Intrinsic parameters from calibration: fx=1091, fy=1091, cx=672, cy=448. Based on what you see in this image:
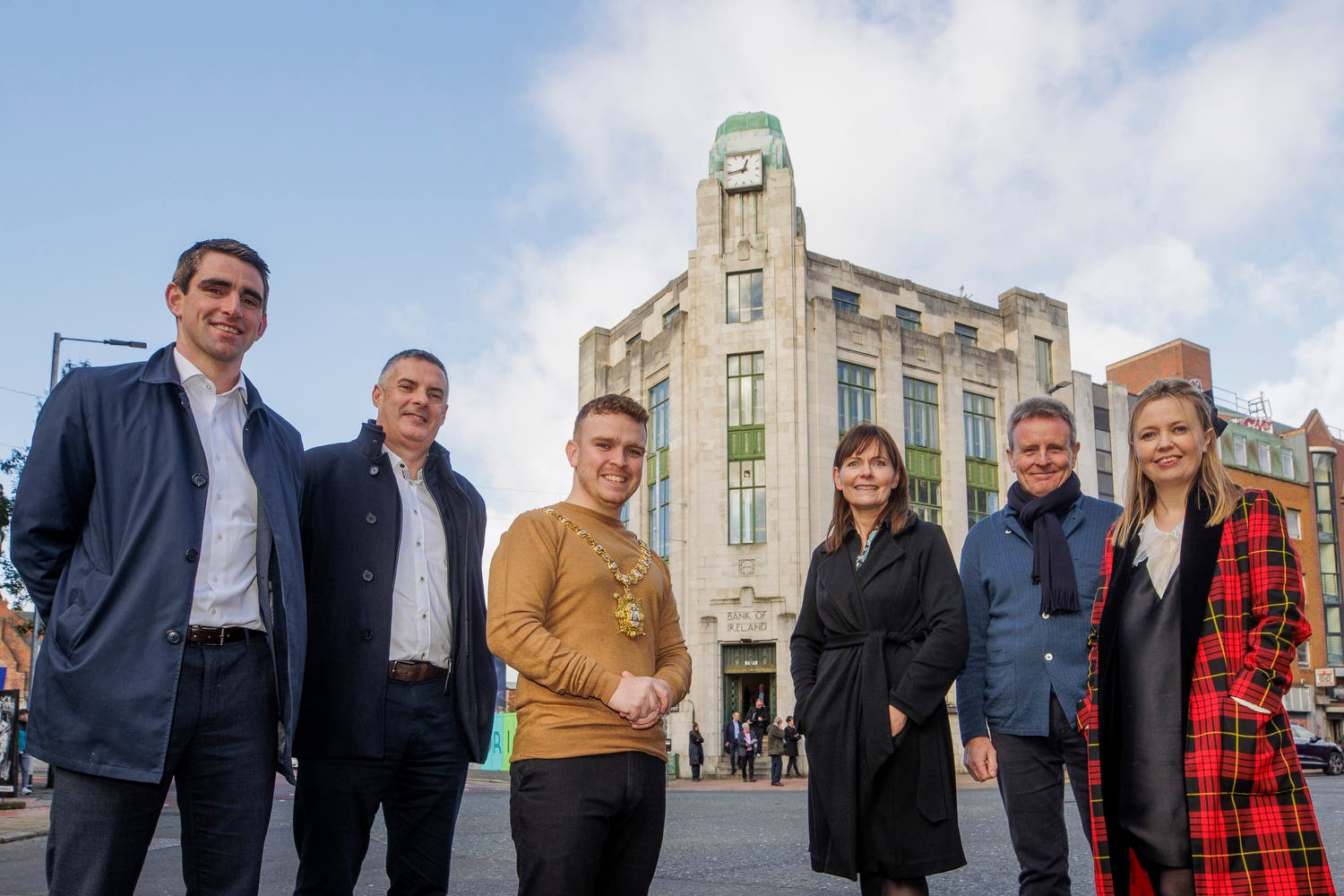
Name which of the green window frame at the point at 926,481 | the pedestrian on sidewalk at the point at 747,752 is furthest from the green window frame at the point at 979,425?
the pedestrian on sidewalk at the point at 747,752

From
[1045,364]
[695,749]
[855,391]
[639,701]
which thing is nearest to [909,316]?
[855,391]

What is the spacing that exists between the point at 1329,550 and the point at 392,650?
209 feet

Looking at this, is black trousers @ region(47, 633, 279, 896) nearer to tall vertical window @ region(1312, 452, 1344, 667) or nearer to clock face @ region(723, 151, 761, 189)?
clock face @ region(723, 151, 761, 189)

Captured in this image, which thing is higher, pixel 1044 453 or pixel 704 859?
pixel 1044 453

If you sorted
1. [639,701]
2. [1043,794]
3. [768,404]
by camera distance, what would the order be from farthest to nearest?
[768,404]
[1043,794]
[639,701]

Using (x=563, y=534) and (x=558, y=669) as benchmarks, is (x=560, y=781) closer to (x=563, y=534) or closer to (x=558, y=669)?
(x=558, y=669)

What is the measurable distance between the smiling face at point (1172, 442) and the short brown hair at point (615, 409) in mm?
1812

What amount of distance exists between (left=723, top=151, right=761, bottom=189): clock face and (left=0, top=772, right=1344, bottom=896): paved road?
3049 cm

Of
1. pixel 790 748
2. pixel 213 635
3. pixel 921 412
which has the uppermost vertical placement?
pixel 921 412

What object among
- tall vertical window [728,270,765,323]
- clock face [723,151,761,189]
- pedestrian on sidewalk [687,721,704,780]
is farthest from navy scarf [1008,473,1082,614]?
clock face [723,151,761,189]

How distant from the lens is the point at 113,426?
128 inches

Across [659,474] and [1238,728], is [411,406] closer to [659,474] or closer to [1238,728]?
[1238,728]

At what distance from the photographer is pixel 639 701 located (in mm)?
3320

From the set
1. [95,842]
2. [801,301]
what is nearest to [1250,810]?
[95,842]
